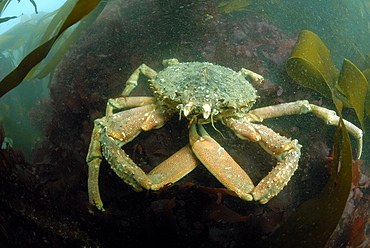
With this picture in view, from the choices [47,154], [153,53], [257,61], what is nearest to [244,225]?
[47,154]

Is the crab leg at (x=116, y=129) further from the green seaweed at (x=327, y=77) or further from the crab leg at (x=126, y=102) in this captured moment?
the green seaweed at (x=327, y=77)

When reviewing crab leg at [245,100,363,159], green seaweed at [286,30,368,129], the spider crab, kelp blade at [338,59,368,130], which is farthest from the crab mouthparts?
kelp blade at [338,59,368,130]

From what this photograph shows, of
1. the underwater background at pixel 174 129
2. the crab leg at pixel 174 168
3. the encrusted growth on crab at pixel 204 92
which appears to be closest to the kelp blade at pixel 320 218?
the underwater background at pixel 174 129

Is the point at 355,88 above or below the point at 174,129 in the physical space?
below

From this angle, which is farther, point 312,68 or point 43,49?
point 312,68

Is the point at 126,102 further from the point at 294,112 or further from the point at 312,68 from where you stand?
the point at 312,68

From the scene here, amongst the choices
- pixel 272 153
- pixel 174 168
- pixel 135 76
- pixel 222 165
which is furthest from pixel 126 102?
pixel 272 153
